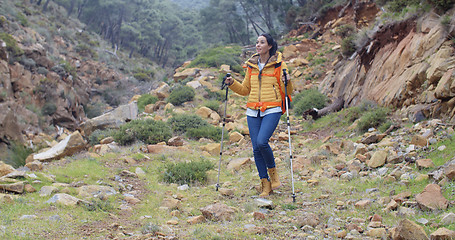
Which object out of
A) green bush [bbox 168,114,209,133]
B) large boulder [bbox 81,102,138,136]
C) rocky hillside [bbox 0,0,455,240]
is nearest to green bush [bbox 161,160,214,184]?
rocky hillside [bbox 0,0,455,240]

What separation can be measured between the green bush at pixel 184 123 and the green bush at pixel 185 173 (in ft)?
14.5

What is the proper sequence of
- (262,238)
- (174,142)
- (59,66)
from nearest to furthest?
(262,238) < (174,142) < (59,66)

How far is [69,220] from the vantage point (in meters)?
3.69

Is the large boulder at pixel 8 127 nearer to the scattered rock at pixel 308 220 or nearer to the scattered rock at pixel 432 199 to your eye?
the scattered rock at pixel 308 220

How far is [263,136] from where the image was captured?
468 centimetres

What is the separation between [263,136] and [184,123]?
659 centimetres

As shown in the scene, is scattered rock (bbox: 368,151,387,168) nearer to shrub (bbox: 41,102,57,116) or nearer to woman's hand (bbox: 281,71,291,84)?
woman's hand (bbox: 281,71,291,84)

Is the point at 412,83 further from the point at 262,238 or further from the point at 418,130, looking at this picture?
the point at 262,238

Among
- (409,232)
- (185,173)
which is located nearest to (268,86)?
(185,173)

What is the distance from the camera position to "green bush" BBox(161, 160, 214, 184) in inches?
241

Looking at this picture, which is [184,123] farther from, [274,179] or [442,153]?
[442,153]

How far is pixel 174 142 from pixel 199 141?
0.98 metres

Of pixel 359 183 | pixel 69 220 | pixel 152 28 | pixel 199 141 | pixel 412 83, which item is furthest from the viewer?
pixel 152 28

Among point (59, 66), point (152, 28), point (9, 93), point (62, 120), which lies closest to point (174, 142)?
point (9, 93)
